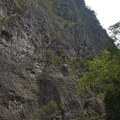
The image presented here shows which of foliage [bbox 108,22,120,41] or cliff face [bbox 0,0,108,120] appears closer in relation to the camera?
foliage [bbox 108,22,120,41]

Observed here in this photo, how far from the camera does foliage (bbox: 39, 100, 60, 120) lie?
1528 inches

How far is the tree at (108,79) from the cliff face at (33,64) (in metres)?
15.9

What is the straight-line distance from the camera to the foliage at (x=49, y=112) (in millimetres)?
38812

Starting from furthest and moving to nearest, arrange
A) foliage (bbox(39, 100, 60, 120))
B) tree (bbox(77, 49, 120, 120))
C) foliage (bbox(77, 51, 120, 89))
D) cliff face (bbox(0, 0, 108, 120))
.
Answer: cliff face (bbox(0, 0, 108, 120)), foliage (bbox(39, 100, 60, 120)), tree (bbox(77, 49, 120, 120)), foliage (bbox(77, 51, 120, 89))

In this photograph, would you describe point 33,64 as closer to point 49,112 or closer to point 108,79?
point 49,112

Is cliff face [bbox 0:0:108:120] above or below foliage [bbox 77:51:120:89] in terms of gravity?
above

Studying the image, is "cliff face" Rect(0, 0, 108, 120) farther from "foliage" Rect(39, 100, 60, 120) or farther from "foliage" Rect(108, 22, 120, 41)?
"foliage" Rect(108, 22, 120, 41)

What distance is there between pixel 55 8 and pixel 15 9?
112 ft

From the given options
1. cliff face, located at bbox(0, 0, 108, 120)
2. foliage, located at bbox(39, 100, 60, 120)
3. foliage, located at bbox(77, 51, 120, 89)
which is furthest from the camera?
cliff face, located at bbox(0, 0, 108, 120)

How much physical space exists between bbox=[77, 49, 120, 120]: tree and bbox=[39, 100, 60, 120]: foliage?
14.9 metres

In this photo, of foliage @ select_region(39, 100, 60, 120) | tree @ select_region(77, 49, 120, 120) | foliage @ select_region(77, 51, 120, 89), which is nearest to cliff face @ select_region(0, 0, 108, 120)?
foliage @ select_region(39, 100, 60, 120)

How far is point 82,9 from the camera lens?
112 m

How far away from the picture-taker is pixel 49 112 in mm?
40062

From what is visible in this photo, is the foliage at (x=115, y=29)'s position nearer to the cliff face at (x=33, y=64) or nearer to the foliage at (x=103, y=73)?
the foliage at (x=103, y=73)
